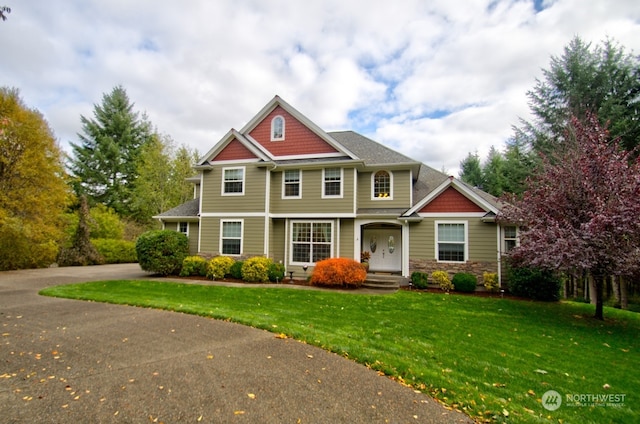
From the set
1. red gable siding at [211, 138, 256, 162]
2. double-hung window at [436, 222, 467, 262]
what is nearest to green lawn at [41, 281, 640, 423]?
double-hung window at [436, 222, 467, 262]

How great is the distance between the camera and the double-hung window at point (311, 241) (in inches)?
583

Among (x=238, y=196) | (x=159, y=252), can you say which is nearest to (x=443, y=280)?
(x=238, y=196)

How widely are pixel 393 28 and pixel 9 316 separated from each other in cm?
1361

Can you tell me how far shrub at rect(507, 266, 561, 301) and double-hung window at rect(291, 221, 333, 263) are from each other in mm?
7854

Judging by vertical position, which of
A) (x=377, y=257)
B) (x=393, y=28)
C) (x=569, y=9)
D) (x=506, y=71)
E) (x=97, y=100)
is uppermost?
(x=97, y=100)

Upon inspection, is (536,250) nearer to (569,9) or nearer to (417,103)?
(569,9)

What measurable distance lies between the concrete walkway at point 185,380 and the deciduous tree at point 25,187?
1356cm

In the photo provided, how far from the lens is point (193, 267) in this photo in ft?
48.2

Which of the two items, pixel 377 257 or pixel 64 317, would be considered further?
pixel 377 257

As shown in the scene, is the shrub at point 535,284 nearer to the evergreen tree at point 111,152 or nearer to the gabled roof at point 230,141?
the gabled roof at point 230,141

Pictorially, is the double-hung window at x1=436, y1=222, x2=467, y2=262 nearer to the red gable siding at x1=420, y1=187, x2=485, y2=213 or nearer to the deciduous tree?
the red gable siding at x1=420, y1=187, x2=485, y2=213

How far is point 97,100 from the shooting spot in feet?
119

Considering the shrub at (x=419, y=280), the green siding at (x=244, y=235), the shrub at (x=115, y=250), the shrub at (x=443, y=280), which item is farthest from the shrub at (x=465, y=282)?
the shrub at (x=115, y=250)

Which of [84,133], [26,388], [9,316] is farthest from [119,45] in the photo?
[84,133]
